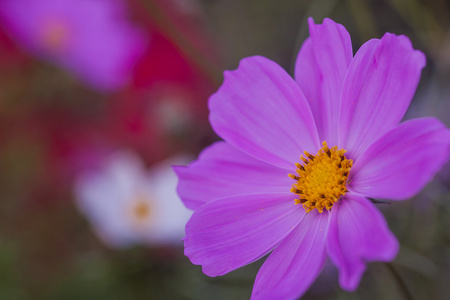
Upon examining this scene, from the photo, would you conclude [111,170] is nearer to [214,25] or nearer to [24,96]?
[24,96]

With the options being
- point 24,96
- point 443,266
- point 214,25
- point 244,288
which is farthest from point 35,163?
point 443,266

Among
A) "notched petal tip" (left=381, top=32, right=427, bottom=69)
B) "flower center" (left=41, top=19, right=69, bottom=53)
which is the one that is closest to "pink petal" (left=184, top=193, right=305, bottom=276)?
"notched petal tip" (left=381, top=32, right=427, bottom=69)

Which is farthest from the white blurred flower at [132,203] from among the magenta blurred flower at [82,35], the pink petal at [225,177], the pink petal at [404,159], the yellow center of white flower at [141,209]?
the pink petal at [404,159]

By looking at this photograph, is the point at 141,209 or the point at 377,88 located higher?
the point at 377,88

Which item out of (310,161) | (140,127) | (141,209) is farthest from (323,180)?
(140,127)

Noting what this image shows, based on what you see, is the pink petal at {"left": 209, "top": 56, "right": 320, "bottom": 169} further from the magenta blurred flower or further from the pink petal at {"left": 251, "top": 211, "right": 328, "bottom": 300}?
the magenta blurred flower

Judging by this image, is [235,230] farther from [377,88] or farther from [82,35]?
[82,35]

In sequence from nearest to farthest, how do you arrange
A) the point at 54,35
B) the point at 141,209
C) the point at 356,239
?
1. the point at 356,239
2. the point at 141,209
3. the point at 54,35
